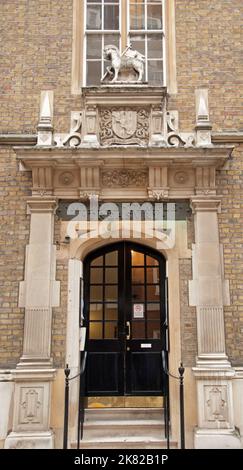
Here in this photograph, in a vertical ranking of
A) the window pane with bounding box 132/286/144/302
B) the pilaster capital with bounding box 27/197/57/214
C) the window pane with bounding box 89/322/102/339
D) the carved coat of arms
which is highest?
the carved coat of arms

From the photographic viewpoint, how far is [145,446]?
6527 mm

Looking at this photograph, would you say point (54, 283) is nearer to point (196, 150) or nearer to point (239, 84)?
point (196, 150)

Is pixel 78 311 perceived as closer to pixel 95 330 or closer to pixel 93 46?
pixel 95 330

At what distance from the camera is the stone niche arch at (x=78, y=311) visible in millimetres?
6934

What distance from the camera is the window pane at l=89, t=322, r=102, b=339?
25.1ft

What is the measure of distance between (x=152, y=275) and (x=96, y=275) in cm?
97

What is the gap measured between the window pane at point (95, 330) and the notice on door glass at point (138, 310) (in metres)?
0.62

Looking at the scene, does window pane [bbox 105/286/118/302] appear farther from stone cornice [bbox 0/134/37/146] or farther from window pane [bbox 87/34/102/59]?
window pane [bbox 87/34/102/59]

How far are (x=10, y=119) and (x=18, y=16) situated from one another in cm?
207

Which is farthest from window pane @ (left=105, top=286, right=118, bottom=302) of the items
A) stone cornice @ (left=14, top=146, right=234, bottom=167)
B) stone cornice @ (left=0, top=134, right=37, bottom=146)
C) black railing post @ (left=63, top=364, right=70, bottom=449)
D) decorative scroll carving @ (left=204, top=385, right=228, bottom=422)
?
stone cornice @ (left=0, top=134, right=37, bottom=146)

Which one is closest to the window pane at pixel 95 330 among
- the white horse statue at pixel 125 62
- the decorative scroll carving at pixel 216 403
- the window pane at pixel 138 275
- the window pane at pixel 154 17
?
the window pane at pixel 138 275

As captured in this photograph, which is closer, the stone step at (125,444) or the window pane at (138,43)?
the stone step at (125,444)

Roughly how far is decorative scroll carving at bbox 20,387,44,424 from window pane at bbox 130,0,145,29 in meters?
6.72

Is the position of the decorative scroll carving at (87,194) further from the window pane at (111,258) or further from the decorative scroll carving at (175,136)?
the decorative scroll carving at (175,136)
